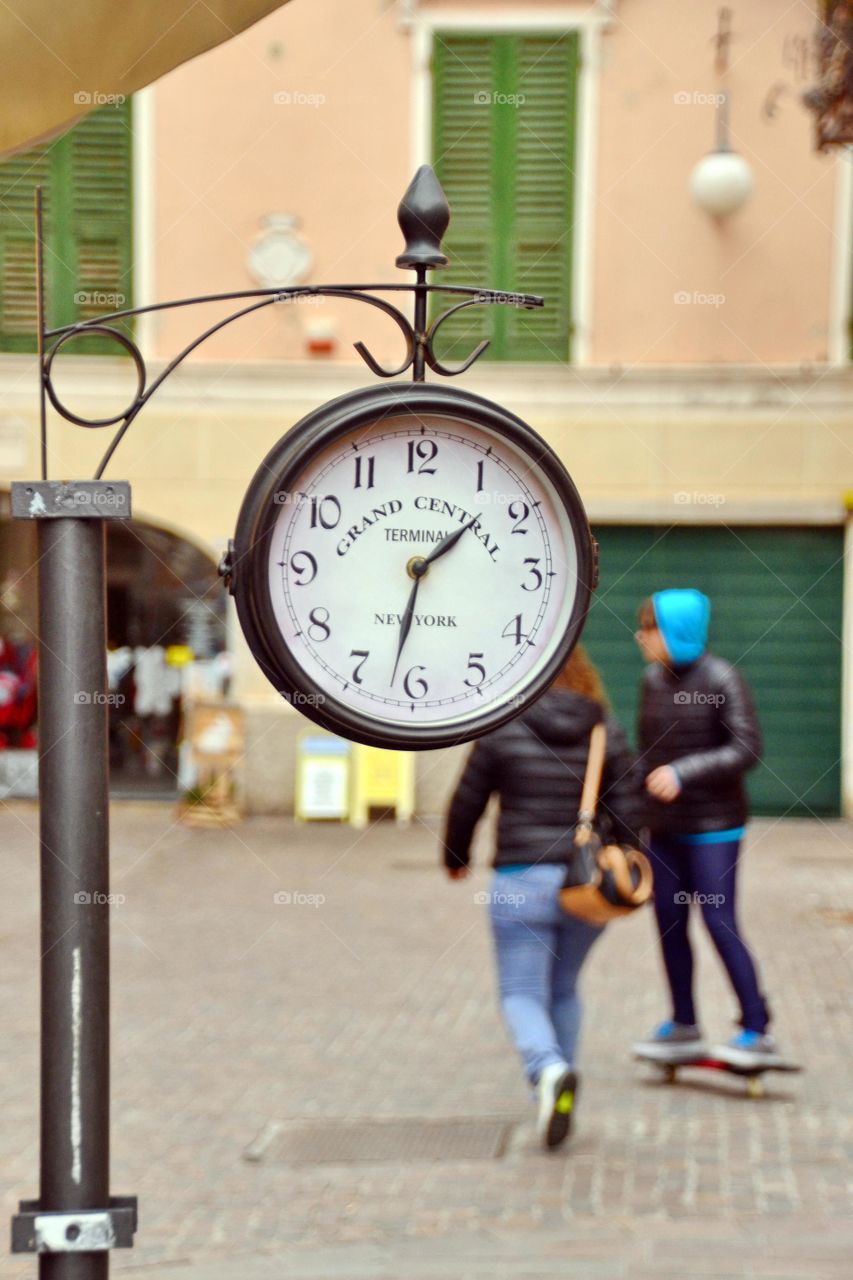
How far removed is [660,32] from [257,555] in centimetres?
1210

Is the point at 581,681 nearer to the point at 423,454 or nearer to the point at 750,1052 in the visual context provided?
Result: the point at 750,1052

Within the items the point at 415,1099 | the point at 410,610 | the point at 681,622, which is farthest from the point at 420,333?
the point at 415,1099

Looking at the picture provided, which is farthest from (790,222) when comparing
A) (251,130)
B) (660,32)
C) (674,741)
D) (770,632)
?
(674,741)

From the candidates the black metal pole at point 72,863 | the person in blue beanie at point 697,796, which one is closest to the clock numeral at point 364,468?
the black metal pole at point 72,863

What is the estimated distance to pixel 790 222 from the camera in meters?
13.3

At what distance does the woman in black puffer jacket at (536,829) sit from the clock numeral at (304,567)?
10.0 ft

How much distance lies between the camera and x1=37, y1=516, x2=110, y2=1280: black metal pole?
2.39 meters

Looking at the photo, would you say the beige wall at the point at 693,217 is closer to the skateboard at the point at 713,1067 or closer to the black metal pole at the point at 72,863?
the skateboard at the point at 713,1067

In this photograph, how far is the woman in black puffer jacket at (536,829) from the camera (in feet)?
17.9

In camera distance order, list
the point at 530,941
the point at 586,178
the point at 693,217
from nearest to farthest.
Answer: the point at 530,941 → the point at 693,217 → the point at 586,178

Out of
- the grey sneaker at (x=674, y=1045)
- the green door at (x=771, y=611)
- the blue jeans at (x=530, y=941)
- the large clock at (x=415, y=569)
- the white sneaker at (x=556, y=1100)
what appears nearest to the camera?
the large clock at (x=415, y=569)

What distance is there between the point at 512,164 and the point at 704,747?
8.54m

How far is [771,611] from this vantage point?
13.5 meters

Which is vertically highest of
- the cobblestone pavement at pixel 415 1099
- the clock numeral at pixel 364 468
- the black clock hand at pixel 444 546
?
the clock numeral at pixel 364 468
